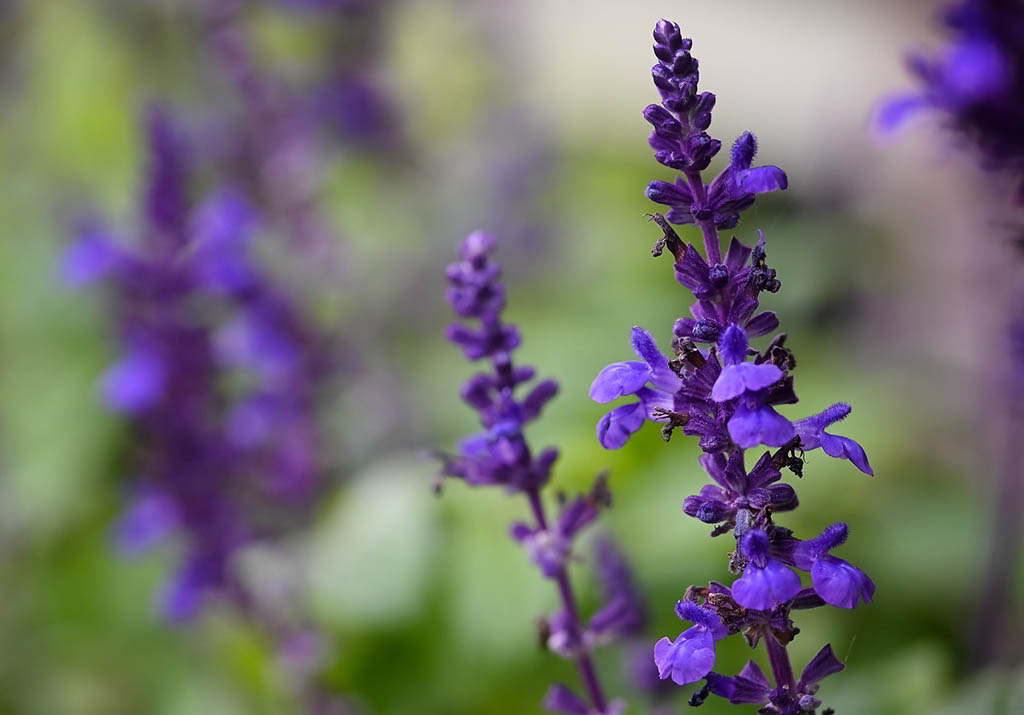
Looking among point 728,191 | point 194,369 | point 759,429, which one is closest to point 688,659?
point 759,429

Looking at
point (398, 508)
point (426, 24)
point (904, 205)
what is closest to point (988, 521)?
point (398, 508)

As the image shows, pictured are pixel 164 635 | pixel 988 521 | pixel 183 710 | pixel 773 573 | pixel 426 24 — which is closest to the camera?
pixel 773 573

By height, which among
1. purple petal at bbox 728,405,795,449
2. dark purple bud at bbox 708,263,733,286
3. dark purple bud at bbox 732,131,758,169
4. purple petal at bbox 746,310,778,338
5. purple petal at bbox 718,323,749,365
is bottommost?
purple petal at bbox 728,405,795,449

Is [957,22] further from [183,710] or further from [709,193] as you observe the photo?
[183,710]

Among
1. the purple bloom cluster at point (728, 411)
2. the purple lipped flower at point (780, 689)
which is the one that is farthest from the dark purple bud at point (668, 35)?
the purple lipped flower at point (780, 689)

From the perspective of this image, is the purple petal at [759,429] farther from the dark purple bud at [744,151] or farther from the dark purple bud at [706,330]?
the dark purple bud at [744,151]

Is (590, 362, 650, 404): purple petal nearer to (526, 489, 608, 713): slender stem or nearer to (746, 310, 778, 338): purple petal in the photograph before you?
(746, 310, 778, 338): purple petal

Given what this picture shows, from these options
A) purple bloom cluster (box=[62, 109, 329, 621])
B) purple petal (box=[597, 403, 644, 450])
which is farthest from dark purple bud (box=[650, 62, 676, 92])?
purple bloom cluster (box=[62, 109, 329, 621])
